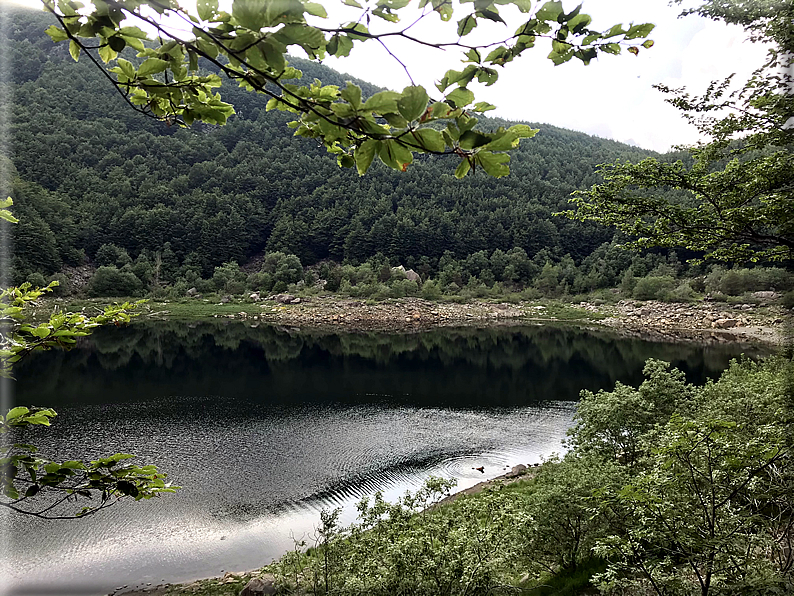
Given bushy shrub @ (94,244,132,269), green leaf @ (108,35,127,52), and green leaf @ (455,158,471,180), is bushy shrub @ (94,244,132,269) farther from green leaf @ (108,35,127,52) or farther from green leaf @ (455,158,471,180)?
green leaf @ (455,158,471,180)

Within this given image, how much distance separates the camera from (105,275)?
57.5 meters

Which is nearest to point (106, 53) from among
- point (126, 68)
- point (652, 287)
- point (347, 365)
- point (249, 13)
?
point (126, 68)

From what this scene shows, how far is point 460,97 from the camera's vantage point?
3.71 feet

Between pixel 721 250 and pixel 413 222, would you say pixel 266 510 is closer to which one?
pixel 721 250

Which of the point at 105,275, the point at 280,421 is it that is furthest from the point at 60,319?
the point at 105,275

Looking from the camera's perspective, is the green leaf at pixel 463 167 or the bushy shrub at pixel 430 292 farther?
the bushy shrub at pixel 430 292

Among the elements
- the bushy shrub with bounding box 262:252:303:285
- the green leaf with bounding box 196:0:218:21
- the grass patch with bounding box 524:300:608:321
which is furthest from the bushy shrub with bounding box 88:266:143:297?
the green leaf with bounding box 196:0:218:21

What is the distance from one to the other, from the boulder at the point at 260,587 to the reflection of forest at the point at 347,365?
14195mm

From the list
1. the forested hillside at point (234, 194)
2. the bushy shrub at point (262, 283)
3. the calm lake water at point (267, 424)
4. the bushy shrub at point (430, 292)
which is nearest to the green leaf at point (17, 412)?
the calm lake water at point (267, 424)

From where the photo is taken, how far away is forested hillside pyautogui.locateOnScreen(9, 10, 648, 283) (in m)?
77.6

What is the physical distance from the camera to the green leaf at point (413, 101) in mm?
941

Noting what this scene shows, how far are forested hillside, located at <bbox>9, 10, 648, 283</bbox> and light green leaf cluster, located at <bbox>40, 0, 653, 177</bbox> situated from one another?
234ft

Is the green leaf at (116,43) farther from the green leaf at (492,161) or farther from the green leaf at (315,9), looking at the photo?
the green leaf at (492,161)

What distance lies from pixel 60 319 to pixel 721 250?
7.69m
